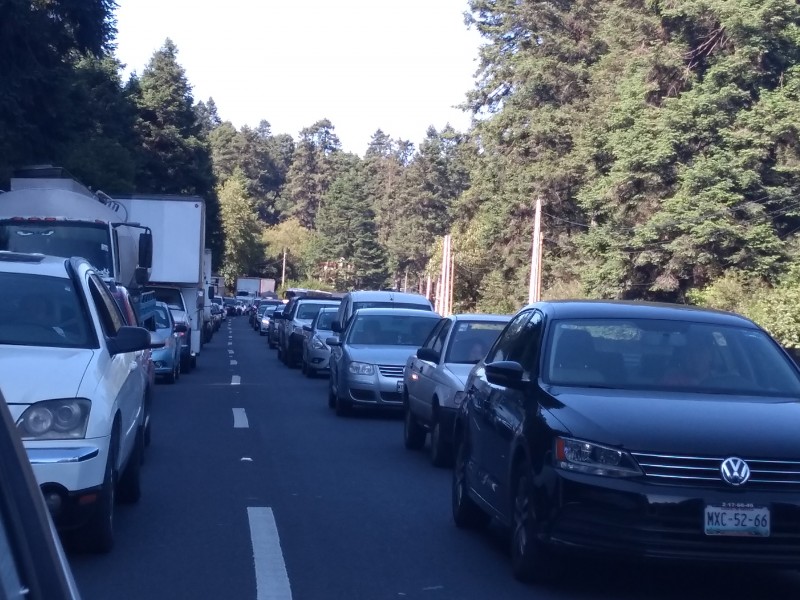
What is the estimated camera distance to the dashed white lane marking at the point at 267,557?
688 centimetres

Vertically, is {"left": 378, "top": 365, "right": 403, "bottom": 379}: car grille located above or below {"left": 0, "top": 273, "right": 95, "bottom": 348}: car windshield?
below

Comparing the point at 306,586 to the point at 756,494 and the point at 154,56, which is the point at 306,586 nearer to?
the point at 756,494

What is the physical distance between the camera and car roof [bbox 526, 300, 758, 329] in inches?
313

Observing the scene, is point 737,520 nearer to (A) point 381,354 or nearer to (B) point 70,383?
(B) point 70,383

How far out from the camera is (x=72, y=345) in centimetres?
789

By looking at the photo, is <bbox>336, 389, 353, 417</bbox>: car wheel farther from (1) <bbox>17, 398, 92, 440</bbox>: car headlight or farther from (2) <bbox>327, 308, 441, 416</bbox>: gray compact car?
(1) <bbox>17, 398, 92, 440</bbox>: car headlight

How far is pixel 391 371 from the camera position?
1703 cm

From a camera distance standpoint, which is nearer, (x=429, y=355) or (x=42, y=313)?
(x=42, y=313)

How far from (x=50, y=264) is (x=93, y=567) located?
7.39ft

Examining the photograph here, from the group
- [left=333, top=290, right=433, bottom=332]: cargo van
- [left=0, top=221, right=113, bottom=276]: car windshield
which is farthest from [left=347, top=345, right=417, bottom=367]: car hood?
[left=0, top=221, right=113, bottom=276]: car windshield

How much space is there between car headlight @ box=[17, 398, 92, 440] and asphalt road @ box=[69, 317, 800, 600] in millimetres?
901

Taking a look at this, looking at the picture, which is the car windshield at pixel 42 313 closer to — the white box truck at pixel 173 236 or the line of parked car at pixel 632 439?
the line of parked car at pixel 632 439

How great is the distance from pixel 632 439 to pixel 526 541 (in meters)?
0.99

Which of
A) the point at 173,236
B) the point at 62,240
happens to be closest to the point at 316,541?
the point at 62,240
